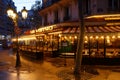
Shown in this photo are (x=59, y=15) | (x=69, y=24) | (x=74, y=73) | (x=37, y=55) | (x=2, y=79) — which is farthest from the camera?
(x=59, y=15)

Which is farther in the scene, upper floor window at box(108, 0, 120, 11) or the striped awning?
upper floor window at box(108, 0, 120, 11)

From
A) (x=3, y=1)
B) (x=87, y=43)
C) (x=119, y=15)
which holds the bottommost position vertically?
(x=87, y=43)

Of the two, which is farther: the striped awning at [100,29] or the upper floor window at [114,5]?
the upper floor window at [114,5]

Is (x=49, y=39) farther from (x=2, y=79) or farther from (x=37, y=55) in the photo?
(x=2, y=79)

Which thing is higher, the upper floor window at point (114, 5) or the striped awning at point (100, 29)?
Answer: the upper floor window at point (114, 5)

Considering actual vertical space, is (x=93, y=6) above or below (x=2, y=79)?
above

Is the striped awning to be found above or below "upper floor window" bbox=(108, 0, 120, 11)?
below

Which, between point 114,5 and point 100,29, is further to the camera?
point 114,5

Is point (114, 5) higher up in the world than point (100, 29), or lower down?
higher up

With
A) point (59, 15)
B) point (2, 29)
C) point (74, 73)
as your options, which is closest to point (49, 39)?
point (59, 15)

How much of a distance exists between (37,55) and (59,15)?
28.3ft

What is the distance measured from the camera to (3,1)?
141 meters

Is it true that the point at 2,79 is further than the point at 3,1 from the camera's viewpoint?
No

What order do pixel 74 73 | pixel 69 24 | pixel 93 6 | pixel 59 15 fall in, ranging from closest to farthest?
pixel 74 73 → pixel 93 6 → pixel 69 24 → pixel 59 15
